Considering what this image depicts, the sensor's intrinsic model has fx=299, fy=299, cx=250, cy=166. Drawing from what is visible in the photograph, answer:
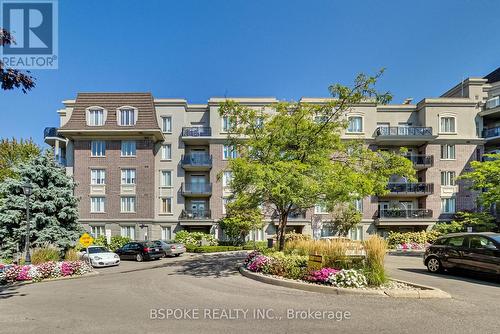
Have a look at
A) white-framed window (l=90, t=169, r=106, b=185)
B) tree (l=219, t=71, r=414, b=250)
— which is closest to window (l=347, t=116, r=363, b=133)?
tree (l=219, t=71, r=414, b=250)

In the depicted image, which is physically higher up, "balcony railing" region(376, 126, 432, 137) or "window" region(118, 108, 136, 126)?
"window" region(118, 108, 136, 126)

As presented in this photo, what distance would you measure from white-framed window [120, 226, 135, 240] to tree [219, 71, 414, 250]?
19476 millimetres

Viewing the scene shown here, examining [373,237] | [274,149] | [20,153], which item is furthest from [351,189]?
[20,153]

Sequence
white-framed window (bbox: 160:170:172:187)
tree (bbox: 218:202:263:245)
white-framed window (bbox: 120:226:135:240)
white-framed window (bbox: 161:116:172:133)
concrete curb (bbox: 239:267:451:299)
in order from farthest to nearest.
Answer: white-framed window (bbox: 161:116:172:133), white-framed window (bbox: 160:170:172:187), white-framed window (bbox: 120:226:135:240), tree (bbox: 218:202:263:245), concrete curb (bbox: 239:267:451:299)

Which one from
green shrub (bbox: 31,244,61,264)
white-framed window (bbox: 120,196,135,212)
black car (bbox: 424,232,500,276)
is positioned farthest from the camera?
white-framed window (bbox: 120,196,135,212)

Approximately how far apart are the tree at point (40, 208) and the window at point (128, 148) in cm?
992

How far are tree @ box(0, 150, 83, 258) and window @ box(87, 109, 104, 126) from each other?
10636mm

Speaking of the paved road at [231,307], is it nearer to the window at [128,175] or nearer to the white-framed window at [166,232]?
the white-framed window at [166,232]

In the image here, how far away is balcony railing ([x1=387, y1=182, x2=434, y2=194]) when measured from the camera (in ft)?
94.7

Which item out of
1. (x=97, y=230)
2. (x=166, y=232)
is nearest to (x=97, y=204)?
(x=97, y=230)

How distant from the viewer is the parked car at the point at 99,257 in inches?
688

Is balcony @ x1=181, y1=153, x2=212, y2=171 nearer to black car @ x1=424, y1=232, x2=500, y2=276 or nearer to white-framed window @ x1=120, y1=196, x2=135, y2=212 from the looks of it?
white-framed window @ x1=120, y1=196, x2=135, y2=212

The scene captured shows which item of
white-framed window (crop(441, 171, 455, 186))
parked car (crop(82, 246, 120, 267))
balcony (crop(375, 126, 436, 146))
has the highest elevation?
balcony (crop(375, 126, 436, 146))

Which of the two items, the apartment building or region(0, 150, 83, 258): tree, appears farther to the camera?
the apartment building
